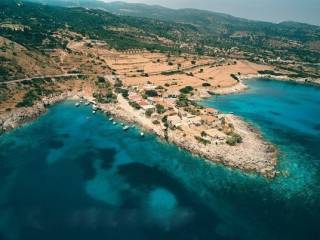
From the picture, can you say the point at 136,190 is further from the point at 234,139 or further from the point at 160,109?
the point at 160,109

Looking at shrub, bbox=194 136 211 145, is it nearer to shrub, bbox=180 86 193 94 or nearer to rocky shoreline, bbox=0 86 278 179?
rocky shoreline, bbox=0 86 278 179

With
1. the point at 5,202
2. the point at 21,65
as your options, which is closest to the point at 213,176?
the point at 5,202

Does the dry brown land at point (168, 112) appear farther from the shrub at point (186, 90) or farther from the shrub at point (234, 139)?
the shrub at point (186, 90)

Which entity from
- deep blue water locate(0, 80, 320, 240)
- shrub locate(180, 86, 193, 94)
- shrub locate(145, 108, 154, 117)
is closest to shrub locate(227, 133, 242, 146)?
deep blue water locate(0, 80, 320, 240)

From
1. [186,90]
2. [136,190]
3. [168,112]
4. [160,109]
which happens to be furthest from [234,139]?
[186,90]

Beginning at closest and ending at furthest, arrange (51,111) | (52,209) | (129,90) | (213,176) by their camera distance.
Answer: (52,209) < (213,176) < (51,111) < (129,90)

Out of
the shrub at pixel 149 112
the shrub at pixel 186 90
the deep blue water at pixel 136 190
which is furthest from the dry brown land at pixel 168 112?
the deep blue water at pixel 136 190

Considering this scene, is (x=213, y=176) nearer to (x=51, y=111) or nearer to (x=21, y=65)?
(x=51, y=111)

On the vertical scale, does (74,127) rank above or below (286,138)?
below
